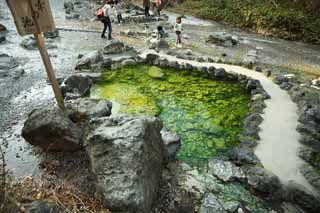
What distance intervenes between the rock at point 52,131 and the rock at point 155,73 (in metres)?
4.65

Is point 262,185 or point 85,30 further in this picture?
point 85,30

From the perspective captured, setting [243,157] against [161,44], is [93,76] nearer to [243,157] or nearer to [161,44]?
[161,44]

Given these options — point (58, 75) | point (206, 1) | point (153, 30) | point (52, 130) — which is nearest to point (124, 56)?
point (58, 75)

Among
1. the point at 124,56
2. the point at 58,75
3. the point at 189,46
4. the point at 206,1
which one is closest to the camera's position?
the point at 58,75

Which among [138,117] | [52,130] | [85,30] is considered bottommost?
[85,30]

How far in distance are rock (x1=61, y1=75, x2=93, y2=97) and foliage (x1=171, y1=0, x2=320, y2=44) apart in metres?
11.9

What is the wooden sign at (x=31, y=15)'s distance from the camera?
16.1 feet

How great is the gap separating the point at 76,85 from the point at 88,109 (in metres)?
2.27

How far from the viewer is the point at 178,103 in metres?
8.07

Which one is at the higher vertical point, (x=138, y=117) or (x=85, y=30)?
(x=138, y=117)

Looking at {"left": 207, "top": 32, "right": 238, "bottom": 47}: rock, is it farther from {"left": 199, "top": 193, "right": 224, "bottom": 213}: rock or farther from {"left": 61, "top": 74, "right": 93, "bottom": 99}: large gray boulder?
{"left": 199, "top": 193, "right": 224, "bottom": 213}: rock

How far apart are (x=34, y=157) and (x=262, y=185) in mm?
4704

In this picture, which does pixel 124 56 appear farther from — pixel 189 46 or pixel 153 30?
pixel 153 30

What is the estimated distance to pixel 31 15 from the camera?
506cm
